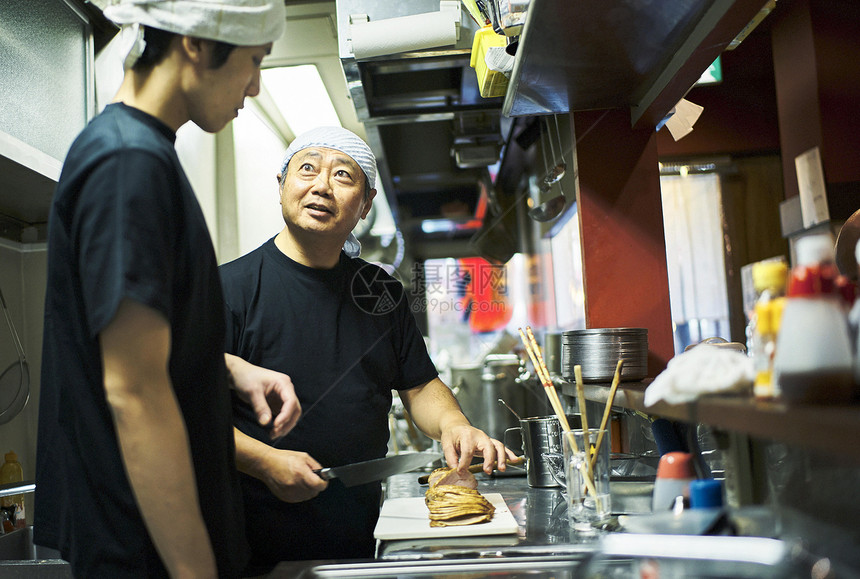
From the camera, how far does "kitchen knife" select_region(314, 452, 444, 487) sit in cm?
139

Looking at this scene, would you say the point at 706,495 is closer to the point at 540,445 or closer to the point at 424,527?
the point at 424,527

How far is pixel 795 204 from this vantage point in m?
3.39

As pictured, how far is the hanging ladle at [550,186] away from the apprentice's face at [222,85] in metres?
1.41

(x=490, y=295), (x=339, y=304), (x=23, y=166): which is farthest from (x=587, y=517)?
(x=23, y=166)

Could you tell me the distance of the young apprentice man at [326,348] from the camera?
5.57 feet

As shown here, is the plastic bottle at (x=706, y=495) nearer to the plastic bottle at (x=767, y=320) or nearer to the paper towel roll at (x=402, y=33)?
the plastic bottle at (x=767, y=320)

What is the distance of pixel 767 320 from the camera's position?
75 centimetres

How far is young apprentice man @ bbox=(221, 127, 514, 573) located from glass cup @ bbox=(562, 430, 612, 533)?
387 mm

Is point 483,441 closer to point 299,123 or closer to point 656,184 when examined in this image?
point 656,184

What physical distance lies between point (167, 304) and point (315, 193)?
0.98 m

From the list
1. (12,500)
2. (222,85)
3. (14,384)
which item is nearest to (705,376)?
(222,85)

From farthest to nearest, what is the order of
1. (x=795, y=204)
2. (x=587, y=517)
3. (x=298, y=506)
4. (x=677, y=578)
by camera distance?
(x=795, y=204) → (x=298, y=506) → (x=587, y=517) → (x=677, y=578)

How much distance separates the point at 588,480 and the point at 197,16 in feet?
3.06

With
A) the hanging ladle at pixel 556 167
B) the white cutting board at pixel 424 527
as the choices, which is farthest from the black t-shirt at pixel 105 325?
the hanging ladle at pixel 556 167
